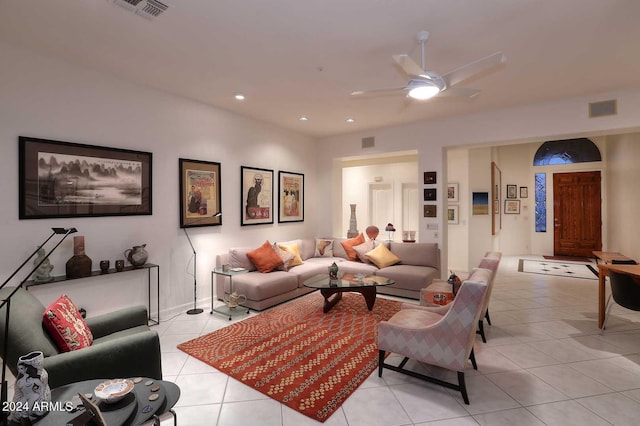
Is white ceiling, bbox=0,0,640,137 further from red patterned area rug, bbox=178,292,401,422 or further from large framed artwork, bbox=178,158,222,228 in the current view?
red patterned area rug, bbox=178,292,401,422

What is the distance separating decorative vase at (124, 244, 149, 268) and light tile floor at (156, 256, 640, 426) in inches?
33.5

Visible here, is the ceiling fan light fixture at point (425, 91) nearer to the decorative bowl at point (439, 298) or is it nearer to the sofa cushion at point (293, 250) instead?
the decorative bowl at point (439, 298)

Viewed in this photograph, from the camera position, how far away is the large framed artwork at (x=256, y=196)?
527 cm

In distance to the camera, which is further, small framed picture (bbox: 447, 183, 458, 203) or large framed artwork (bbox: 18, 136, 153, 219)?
small framed picture (bbox: 447, 183, 458, 203)

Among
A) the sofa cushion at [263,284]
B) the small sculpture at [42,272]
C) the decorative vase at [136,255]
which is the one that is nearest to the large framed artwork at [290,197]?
the sofa cushion at [263,284]

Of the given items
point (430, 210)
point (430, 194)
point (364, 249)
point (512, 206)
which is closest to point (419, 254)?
point (430, 210)

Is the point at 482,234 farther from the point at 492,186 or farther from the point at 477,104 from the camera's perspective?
the point at 477,104

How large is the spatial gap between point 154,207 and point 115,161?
0.71 metres

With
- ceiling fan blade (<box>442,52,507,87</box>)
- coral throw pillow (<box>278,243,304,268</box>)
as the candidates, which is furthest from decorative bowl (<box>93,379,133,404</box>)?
coral throw pillow (<box>278,243,304,268</box>)

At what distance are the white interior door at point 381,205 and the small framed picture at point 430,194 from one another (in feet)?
8.79

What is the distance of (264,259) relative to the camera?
189 inches

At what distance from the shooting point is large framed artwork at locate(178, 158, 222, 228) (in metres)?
4.36

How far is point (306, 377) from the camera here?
8.69 feet

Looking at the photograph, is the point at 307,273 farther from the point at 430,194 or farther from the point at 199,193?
the point at 430,194
